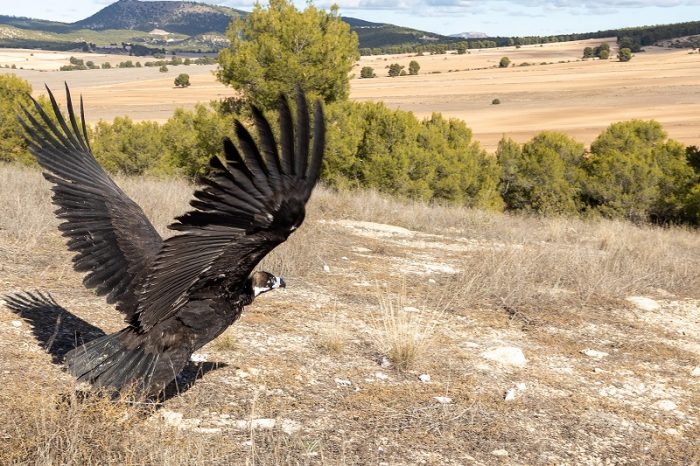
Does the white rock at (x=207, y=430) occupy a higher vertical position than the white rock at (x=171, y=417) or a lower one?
lower

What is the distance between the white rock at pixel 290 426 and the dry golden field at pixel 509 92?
39904 mm

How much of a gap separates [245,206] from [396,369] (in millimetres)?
2440

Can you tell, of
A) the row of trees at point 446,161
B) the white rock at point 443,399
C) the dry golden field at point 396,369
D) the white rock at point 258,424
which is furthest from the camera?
the row of trees at point 446,161

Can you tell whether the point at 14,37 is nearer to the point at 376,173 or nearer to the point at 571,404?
the point at 376,173

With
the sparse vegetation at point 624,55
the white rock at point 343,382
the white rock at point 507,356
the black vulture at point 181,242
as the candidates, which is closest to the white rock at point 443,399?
the white rock at point 343,382

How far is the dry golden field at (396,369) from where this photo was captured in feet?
11.9

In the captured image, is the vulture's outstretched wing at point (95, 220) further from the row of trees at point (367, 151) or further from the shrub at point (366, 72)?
the shrub at point (366, 72)

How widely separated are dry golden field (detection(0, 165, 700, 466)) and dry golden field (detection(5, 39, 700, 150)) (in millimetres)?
35980

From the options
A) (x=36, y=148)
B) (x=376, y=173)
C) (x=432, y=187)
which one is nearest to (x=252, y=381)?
(x=36, y=148)

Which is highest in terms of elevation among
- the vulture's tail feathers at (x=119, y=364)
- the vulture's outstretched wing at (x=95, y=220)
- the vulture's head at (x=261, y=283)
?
the vulture's outstretched wing at (x=95, y=220)

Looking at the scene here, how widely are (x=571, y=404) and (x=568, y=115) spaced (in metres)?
55.1

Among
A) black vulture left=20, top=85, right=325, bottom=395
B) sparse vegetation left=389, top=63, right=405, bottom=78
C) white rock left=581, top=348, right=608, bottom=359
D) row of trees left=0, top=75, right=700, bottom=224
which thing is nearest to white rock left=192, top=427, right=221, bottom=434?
black vulture left=20, top=85, right=325, bottom=395

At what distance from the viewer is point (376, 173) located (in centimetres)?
1966

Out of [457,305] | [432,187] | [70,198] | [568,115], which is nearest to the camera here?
[70,198]
